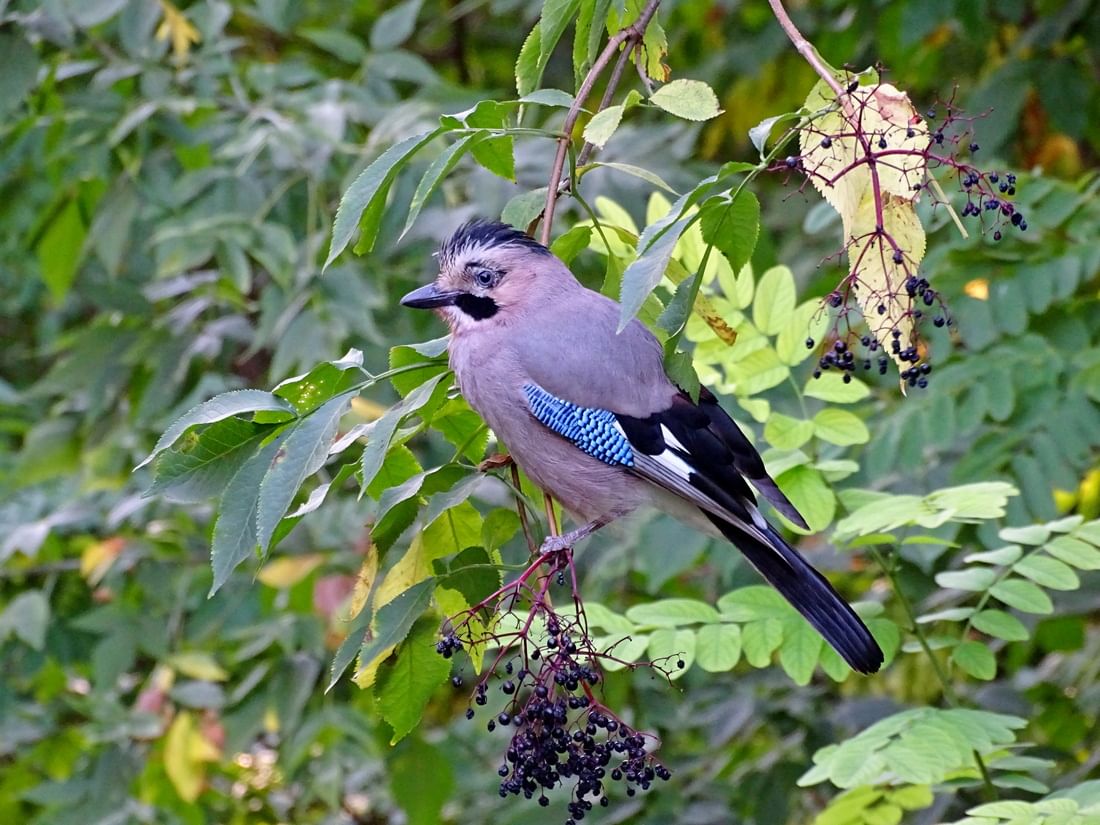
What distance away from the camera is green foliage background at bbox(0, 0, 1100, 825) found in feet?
9.18

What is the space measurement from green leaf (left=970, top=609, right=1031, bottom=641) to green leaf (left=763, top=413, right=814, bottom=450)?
42 cm

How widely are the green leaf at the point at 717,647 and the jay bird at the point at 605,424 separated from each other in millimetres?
158

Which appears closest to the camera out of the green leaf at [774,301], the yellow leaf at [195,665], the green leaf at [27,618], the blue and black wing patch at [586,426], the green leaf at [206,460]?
the green leaf at [206,460]

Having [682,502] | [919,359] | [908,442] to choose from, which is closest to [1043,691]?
[908,442]

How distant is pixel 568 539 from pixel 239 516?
50cm

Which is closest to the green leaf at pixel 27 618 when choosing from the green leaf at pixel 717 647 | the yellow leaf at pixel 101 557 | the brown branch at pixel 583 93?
the yellow leaf at pixel 101 557

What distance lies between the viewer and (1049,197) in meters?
3.23

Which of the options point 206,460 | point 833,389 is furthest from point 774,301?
point 206,460

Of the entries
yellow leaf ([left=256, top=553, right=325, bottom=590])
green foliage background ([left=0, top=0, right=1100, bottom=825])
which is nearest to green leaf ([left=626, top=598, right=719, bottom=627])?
green foliage background ([left=0, top=0, right=1100, bottom=825])

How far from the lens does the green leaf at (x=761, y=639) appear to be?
2.40m

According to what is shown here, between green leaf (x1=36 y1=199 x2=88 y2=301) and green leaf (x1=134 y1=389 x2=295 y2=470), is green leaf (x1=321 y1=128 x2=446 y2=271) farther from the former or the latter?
green leaf (x1=36 y1=199 x2=88 y2=301)

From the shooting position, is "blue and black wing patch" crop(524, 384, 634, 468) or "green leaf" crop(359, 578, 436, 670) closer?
"green leaf" crop(359, 578, 436, 670)

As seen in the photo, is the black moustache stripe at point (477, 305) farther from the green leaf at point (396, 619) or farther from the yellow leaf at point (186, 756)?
the yellow leaf at point (186, 756)

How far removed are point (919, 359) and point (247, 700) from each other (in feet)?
7.98
